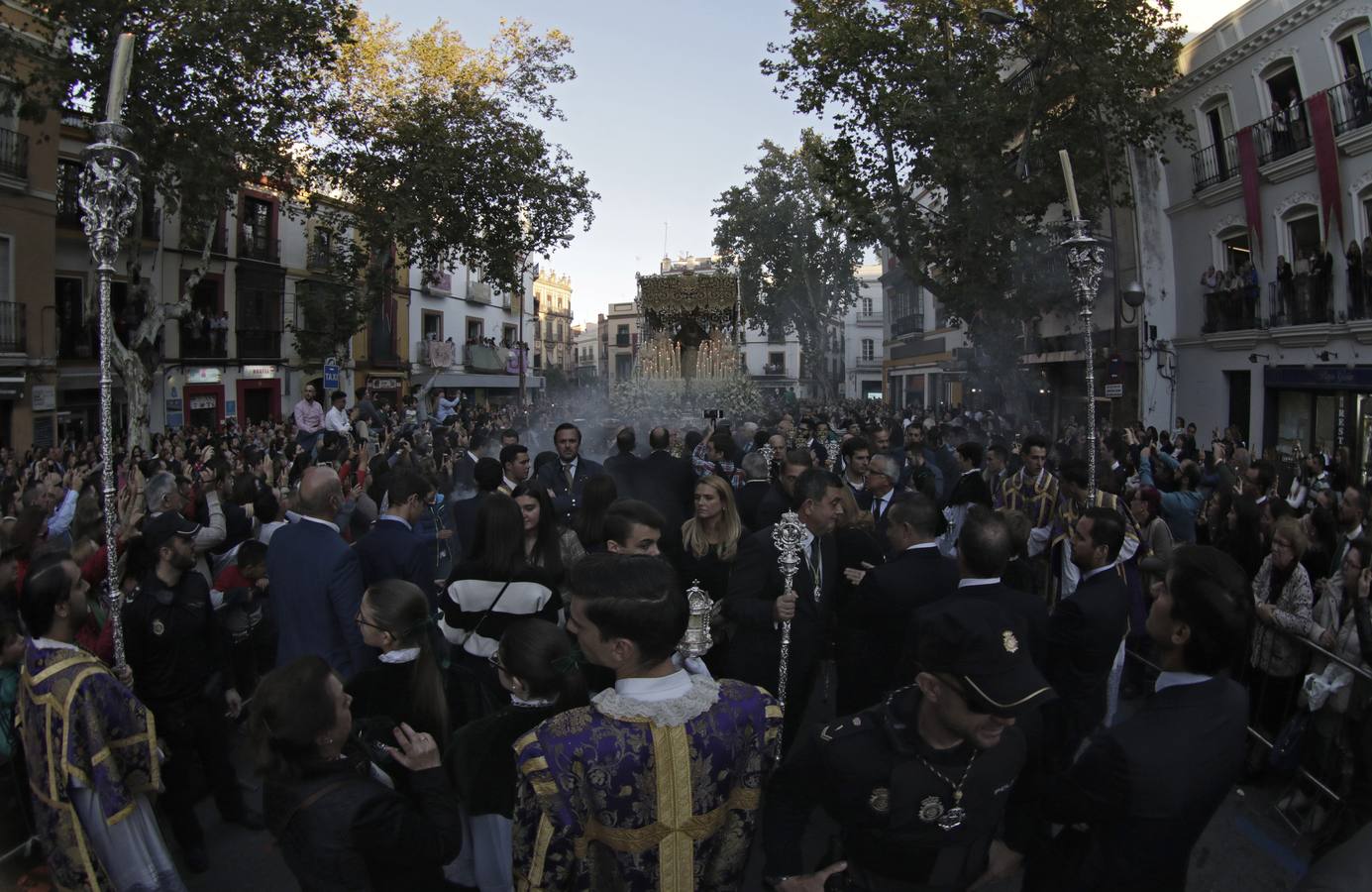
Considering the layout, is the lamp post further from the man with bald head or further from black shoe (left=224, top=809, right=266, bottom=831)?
black shoe (left=224, top=809, right=266, bottom=831)

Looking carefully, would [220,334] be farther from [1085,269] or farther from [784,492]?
[1085,269]

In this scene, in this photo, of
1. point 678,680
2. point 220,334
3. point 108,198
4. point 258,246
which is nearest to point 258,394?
point 220,334

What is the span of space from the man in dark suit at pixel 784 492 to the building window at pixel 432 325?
1311 inches

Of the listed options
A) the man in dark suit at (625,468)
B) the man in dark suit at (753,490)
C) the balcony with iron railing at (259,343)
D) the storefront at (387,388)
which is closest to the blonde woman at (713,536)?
the man in dark suit at (753,490)

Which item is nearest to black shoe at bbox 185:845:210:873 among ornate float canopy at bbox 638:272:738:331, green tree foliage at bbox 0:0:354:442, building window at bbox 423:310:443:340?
green tree foliage at bbox 0:0:354:442

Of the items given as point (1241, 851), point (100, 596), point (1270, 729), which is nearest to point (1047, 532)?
point (1270, 729)

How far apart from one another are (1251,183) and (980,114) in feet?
17.4

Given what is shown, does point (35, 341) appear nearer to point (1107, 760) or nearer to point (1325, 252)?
point (1107, 760)

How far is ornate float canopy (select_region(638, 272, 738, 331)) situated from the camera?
68.5 feet

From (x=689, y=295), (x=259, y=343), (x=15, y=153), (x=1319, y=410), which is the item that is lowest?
(x=1319, y=410)

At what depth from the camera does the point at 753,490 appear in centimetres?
662

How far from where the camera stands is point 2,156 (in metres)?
16.6

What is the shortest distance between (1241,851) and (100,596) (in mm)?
5844

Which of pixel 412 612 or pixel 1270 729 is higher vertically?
pixel 412 612
